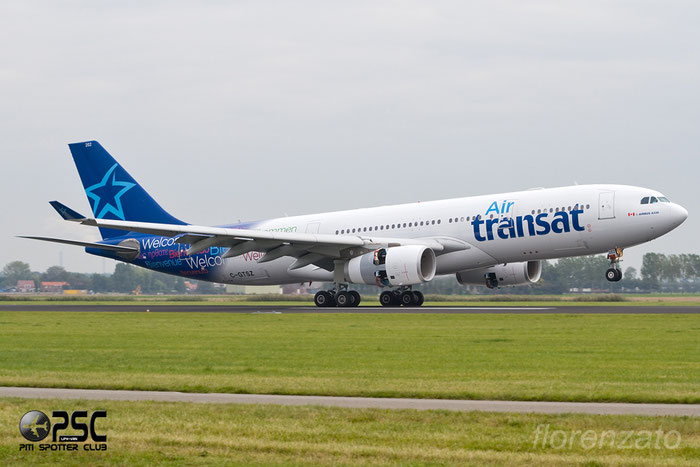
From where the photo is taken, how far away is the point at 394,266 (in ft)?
145

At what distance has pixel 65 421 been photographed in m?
12.5

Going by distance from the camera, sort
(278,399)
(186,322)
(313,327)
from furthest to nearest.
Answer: (186,322) → (313,327) → (278,399)

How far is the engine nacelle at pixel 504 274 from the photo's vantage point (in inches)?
1981

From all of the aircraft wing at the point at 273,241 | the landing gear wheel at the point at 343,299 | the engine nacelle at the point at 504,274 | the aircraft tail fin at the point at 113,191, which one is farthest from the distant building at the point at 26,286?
the engine nacelle at the point at 504,274

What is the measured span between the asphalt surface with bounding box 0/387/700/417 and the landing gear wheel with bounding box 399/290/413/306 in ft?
105

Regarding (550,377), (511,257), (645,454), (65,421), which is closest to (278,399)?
(65,421)

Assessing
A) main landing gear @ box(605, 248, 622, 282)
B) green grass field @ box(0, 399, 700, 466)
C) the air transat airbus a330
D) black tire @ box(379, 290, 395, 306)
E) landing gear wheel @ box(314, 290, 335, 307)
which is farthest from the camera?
landing gear wheel @ box(314, 290, 335, 307)

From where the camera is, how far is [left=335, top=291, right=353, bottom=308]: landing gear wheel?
49.1m

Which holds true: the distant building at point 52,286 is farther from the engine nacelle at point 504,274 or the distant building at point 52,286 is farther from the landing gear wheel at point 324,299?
the engine nacelle at point 504,274

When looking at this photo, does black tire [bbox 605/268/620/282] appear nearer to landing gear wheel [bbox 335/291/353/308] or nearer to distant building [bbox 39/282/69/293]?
landing gear wheel [bbox 335/291/353/308]

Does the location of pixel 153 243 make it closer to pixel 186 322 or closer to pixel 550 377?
pixel 186 322

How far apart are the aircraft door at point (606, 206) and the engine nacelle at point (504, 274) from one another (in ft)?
25.6

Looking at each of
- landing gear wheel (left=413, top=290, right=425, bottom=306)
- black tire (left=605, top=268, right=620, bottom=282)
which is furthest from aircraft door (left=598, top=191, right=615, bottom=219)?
landing gear wheel (left=413, top=290, right=425, bottom=306)

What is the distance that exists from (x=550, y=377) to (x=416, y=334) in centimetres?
1105
